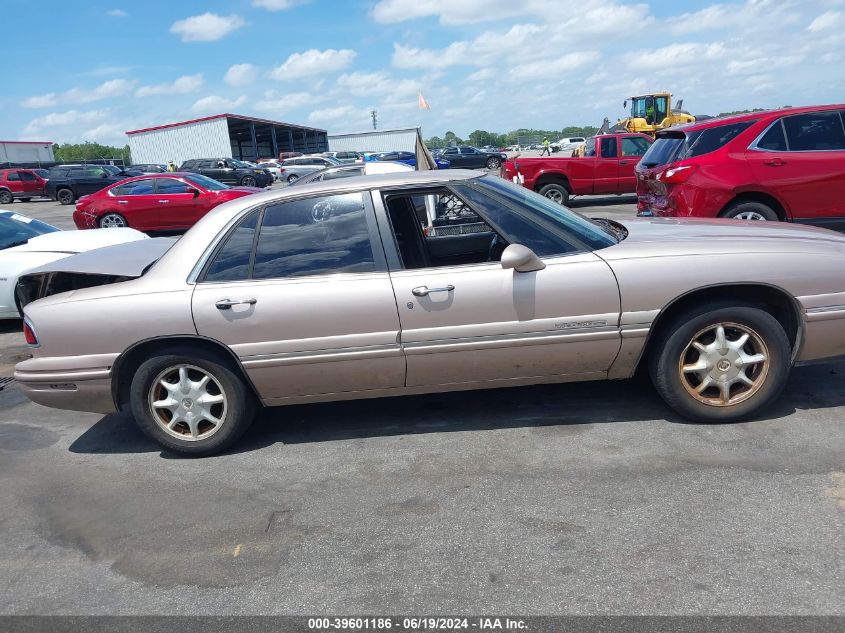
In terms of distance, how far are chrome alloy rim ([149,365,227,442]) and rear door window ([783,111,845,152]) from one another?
22.7 feet

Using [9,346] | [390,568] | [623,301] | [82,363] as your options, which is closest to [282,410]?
[82,363]

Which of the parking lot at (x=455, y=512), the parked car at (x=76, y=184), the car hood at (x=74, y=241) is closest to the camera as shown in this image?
the parking lot at (x=455, y=512)

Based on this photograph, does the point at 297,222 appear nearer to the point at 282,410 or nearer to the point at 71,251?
the point at 282,410

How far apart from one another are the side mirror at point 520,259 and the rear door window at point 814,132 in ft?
18.2

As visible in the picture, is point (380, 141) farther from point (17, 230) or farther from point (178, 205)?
point (17, 230)

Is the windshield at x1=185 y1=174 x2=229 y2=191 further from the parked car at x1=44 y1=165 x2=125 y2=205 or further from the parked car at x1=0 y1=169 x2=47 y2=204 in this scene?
the parked car at x1=0 y1=169 x2=47 y2=204

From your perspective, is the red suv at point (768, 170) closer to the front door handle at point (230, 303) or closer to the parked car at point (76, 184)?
the front door handle at point (230, 303)

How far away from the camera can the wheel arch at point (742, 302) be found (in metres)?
3.59

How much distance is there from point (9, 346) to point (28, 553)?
4470 mm

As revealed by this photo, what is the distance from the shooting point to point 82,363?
382 centimetres

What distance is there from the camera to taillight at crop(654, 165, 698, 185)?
752 cm

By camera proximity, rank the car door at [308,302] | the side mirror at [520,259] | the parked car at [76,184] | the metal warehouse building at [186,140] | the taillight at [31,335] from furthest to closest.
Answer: the metal warehouse building at [186,140] → the parked car at [76,184] → the taillight at [31,335] → the car door at [308,302] → the side mirror at [520,259]

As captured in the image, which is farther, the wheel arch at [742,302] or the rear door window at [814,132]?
the rear door window at [814,132]

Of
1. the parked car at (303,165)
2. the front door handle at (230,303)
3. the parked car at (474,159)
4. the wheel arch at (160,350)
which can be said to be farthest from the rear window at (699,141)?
the parked car at (474,159)
